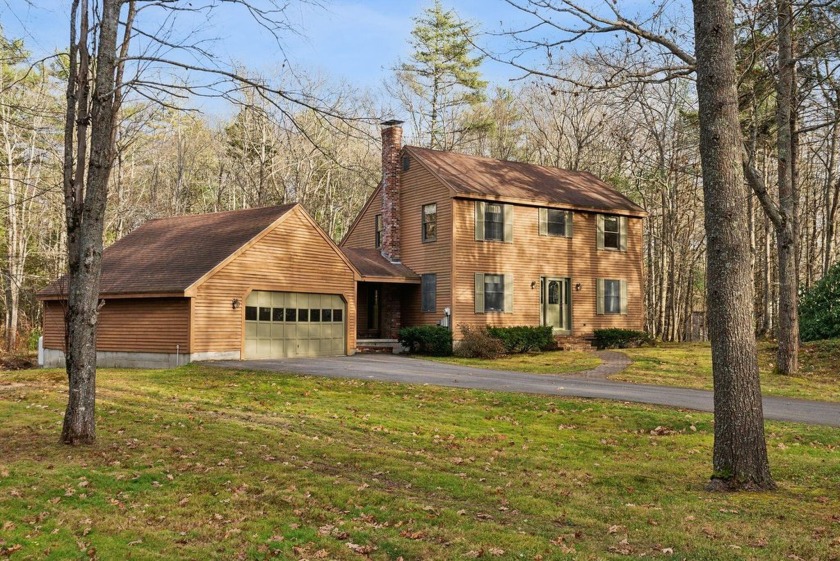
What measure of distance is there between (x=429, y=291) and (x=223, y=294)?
8555 millimetres

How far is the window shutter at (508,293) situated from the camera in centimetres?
2847

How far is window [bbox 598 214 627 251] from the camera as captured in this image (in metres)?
31.4

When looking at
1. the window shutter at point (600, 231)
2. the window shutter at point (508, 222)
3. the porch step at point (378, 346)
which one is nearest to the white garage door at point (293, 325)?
the porch step at point (378, 346)

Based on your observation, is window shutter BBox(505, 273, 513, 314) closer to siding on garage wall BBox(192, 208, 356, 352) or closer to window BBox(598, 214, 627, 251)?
Answer: window BBox(598, 214, 627, 251)

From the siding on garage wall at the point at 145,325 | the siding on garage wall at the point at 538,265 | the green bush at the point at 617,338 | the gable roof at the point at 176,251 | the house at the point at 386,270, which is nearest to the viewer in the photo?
the siding on garage wall at the point at 145,325

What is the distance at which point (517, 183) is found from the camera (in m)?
30.1

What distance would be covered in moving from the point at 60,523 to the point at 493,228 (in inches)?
913

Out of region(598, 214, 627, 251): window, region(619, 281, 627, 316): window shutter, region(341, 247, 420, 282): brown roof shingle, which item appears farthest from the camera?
region(619, 281, 627, 316): window shutter

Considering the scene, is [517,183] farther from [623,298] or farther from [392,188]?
[623,298]

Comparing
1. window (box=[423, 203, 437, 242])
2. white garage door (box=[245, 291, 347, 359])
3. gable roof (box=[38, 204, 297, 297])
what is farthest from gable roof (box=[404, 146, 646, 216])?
gable roof (box=[38, 204, 297, 297])

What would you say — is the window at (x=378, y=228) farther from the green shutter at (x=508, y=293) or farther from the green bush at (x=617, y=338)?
the green bush at (x=617, y=338)

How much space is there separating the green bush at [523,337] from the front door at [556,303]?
1677 mm

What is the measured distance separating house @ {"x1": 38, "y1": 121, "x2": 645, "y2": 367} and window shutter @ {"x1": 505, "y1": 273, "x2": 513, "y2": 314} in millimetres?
79

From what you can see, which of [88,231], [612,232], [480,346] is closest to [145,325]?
[480,346]
